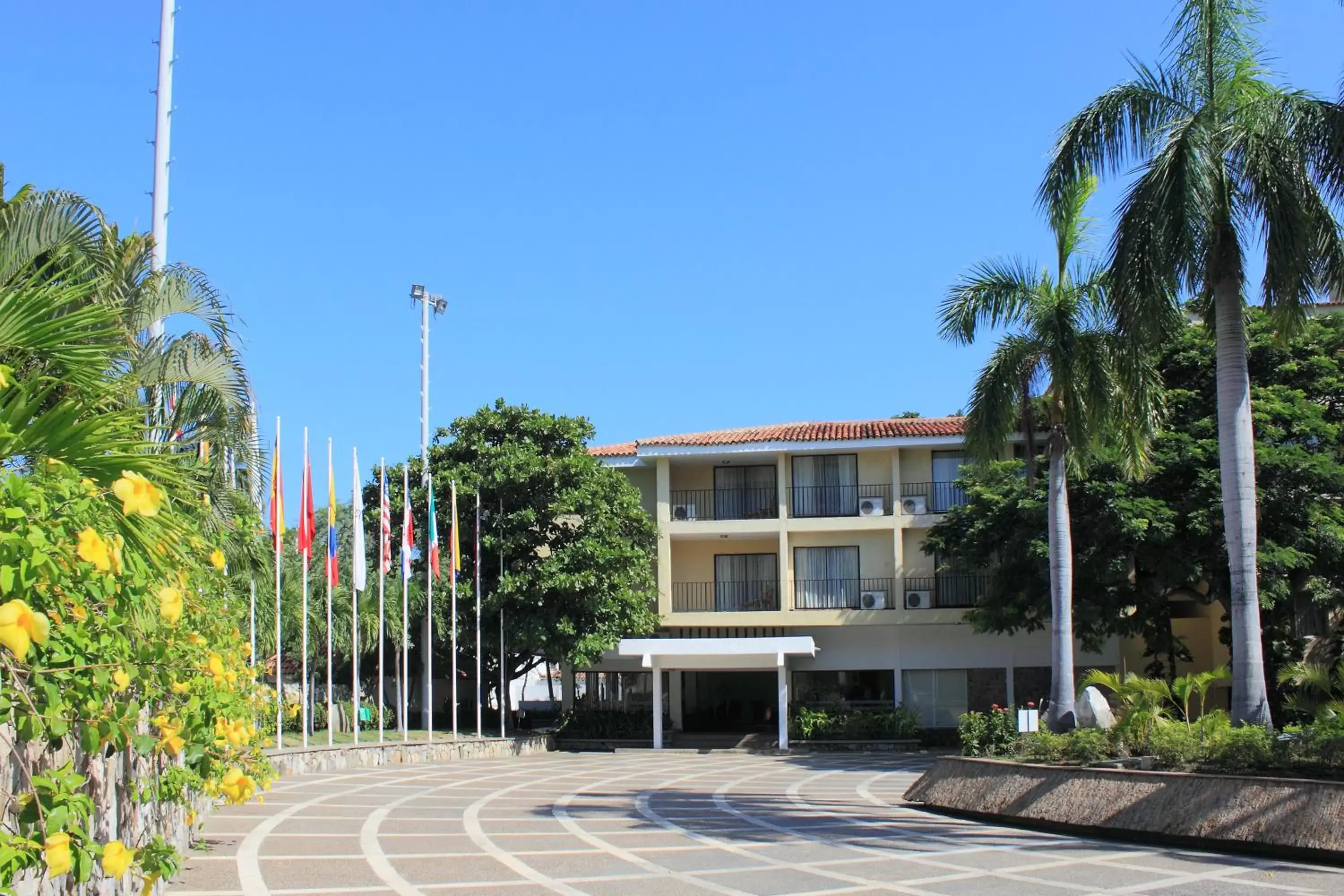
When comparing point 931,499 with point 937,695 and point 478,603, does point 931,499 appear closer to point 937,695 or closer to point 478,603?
point 937,695

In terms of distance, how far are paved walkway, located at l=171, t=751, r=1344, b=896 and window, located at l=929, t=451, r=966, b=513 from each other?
15.7 metres

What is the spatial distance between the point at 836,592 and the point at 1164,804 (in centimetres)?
2279

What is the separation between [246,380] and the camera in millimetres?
12617

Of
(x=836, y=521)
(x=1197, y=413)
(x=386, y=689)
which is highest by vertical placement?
(x=1197, y=413)

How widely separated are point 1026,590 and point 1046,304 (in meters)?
11.3

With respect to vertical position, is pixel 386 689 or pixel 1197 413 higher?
pixel 1197 413

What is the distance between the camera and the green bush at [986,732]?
20.3 m

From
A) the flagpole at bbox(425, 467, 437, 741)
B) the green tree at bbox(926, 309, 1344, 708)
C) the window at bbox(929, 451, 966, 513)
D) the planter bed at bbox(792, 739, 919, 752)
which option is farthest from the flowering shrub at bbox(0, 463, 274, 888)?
the window at bbox(929, 451, 966, 513)

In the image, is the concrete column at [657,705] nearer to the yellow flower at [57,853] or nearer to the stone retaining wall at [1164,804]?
the stone retaining wall at [1164,804]

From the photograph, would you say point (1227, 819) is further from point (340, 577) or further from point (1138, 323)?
point (340, 577)

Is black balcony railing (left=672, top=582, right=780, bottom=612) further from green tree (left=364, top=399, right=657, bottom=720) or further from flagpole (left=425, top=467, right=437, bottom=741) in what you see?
flagpole (left=425, top=467, right=437, bottom=741)

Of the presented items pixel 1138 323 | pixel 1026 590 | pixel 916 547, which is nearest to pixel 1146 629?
pixel 1026 590

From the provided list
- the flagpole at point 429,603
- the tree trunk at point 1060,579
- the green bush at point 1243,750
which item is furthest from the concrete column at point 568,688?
the green bush at point 1243,750

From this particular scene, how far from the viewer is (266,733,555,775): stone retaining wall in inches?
909
